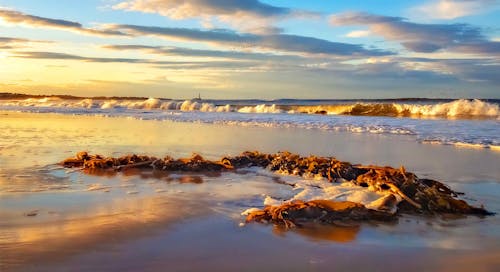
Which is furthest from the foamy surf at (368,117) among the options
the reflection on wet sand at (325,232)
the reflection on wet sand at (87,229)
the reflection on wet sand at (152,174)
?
the reflection on wet sand at (87,229)

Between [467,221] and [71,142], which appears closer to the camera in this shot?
[467,221]

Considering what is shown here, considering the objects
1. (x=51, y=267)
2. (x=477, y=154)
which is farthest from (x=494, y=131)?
(x=51, y=267)

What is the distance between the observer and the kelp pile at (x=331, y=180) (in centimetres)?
391

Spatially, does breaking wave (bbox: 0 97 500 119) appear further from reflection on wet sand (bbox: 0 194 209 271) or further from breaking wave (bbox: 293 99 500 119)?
reflection on wet sand (bbox: 0 194 209 271)

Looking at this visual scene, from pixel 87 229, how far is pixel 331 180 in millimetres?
3012

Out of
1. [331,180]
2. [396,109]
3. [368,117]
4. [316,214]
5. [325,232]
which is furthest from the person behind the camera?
[396,109]

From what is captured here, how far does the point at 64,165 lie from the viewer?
21.2 feet

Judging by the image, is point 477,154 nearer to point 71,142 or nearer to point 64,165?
point 64,165

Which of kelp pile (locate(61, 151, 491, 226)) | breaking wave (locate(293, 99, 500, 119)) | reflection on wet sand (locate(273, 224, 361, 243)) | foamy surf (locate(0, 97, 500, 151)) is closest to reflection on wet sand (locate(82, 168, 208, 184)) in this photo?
kelp pile (locate(61, 151, 491, 226))

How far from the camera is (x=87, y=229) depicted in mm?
3477

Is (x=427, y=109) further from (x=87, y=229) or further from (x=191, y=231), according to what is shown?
(x=87, y=229)

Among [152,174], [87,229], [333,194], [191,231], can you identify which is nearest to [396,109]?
[152,174]

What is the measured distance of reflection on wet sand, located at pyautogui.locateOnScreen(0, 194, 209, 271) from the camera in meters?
2.93

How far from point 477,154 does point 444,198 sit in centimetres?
491
